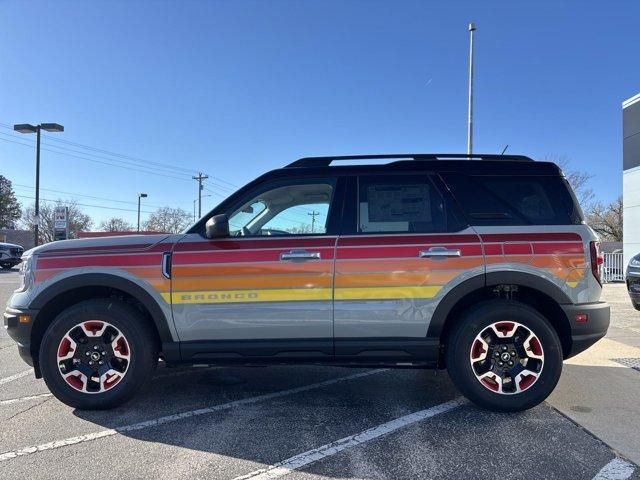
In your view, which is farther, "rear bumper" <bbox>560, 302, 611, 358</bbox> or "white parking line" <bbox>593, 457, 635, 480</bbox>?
"rear bumper" <bbox>560, 302, 611, 358</bbox>

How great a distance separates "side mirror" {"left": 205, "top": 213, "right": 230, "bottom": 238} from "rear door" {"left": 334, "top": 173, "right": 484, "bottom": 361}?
0.91m

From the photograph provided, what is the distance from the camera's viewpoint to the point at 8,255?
23.2 meters

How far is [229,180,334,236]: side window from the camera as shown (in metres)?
4.10

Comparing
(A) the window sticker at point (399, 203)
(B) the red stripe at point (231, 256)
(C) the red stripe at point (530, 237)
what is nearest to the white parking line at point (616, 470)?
(C) the red stripe at point (530, 237)

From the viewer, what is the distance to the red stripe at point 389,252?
389 centimetres

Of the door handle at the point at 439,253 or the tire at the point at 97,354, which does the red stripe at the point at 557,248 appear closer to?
the door handle at the point at 439,253

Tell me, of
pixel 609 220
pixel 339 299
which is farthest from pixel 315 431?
pixel 609 220

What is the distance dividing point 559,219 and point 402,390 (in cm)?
208

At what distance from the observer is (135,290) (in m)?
3.94

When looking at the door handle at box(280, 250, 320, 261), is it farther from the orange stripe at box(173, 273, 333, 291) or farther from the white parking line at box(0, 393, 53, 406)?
the white parking line at box(0, 393, 53, 406)

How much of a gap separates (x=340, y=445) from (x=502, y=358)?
1.54 m

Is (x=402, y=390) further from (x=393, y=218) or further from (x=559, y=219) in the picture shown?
(x=559, y=219)

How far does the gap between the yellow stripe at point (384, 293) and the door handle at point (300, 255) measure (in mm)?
324

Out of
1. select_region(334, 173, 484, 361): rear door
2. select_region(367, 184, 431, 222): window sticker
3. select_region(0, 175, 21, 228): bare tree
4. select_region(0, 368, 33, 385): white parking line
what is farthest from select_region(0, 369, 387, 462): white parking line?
select_region(0, 175, 21, 228): bare tree
